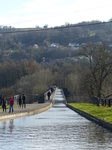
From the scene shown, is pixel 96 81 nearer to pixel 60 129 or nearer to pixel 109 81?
pixel 109 81

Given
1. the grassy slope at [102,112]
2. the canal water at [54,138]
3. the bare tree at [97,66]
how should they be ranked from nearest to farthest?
1. the canal water at [54,138]
2. the grassy slope at [102,112]
3. the bare tree at [97,66]

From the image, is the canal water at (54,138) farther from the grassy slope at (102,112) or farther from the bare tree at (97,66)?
the bare tree at (97,66)

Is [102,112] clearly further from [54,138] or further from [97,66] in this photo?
[97,66]

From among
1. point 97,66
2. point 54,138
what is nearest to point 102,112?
point 54,138

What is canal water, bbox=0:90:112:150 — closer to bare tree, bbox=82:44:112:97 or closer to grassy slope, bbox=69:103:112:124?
grassy slope, bbox=69:103:112:124

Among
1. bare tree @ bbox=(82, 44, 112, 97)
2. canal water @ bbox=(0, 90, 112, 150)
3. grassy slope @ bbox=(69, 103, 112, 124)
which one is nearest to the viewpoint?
canal water @ bbox=(0, 90, 112, 150)

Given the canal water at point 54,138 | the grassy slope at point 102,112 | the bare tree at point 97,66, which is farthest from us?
the bare tree at point 97,66

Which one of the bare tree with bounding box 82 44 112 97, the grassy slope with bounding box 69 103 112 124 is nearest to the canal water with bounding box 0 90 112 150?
the grassy slope with bounding box 69 103 112 124

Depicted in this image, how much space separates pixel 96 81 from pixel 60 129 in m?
47.0

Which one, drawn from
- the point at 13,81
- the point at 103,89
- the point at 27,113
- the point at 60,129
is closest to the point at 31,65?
the point at 13,81

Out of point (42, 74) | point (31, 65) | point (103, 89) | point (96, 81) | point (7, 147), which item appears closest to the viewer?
point (7, 147)

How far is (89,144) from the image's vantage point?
69.7ft

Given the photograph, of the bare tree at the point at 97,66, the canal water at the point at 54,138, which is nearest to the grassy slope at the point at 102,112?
the canal water at the point at 54,138

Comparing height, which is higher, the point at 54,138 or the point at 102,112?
the point at 54,138
